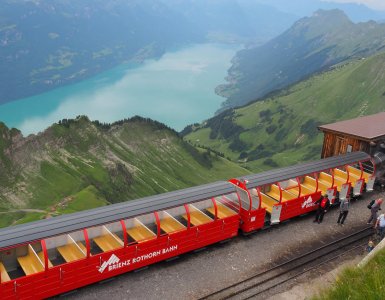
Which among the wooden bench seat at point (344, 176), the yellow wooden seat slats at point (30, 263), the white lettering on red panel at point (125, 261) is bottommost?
the white lettering on red panel at point (125, 261)

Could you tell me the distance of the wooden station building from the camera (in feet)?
102

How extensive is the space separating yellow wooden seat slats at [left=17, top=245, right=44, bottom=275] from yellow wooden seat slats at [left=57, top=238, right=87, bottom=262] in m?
1.09

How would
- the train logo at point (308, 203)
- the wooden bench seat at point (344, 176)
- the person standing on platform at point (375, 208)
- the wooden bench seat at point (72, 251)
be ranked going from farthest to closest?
the wooden bench seat at point (344, 176)
the train logo at point (308, 203)
the person standing on platform at point (375, 208)
the wooden bench seat at point (72, 251)

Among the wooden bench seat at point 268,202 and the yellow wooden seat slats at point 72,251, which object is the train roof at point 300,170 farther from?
the yellow wooden seat slats at point 72,251

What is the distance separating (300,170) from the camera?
1061 inches

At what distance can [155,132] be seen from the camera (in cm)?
12194

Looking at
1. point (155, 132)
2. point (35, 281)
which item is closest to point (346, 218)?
point (35, 281)

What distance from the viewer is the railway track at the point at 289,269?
19.0 meters

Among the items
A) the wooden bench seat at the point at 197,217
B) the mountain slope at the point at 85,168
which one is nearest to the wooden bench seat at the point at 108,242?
the wooden bench seat at the point at 197,217

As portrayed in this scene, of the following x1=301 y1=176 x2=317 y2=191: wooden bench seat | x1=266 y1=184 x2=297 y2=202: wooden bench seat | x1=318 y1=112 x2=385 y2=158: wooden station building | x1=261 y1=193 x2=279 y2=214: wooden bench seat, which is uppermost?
x1=318 y1=112 x2=385 y2=158: wooden station building

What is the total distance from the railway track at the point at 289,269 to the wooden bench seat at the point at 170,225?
3883 mm

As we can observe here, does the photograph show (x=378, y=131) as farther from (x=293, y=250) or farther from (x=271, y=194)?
(x=293, y=250)

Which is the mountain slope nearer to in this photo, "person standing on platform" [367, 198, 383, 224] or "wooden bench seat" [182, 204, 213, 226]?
"wooden bench seat" [182, 204, 213, 226]

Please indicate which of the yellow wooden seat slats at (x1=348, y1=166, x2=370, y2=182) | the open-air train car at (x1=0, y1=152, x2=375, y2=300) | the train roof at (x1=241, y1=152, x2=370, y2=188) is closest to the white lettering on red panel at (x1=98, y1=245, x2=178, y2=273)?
the open-air train car at (x1=0, y1=152, x2=375, y2=300)
